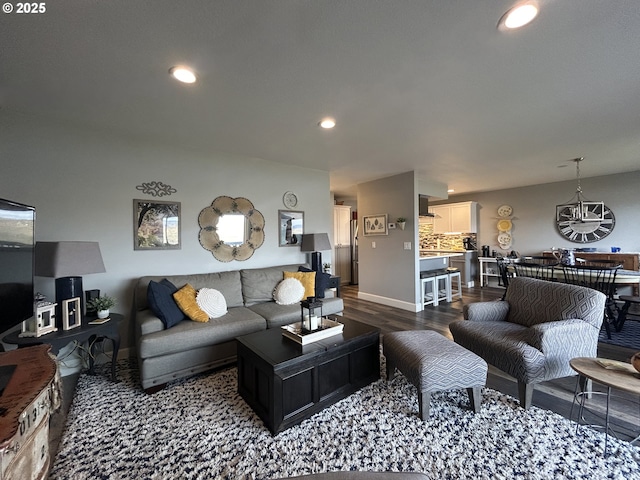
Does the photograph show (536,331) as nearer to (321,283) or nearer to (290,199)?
(321,283)

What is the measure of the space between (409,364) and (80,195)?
3.48m

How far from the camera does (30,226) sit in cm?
161

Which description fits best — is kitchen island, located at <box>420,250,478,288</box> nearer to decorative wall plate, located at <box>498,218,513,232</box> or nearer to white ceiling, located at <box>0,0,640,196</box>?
decorative wall plate, located at <box>498,218,513,232</box>

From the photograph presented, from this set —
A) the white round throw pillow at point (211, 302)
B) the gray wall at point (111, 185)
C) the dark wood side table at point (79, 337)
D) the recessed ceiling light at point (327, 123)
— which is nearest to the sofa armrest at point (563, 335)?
the recessed ceiling light at point (327, 123)

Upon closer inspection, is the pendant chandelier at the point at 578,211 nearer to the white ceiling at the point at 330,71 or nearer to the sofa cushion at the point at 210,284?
the white ceiling at the point at 330,71

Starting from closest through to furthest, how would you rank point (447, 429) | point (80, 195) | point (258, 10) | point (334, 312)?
point (258, 10), point (447, 429), point (80, 195), point (334, 312)

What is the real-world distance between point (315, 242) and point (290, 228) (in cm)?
49

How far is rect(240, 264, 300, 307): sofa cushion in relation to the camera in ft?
10.8

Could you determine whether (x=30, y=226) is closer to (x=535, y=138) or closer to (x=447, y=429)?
(x=447, y=429)

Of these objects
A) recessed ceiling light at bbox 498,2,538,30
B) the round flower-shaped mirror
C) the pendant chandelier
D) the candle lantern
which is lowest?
the candle lantern

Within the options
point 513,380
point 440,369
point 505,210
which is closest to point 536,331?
point 513,380

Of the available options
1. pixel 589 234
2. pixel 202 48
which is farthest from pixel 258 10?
pixel 589 234

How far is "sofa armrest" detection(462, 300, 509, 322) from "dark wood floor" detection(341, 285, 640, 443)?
489 millimetres

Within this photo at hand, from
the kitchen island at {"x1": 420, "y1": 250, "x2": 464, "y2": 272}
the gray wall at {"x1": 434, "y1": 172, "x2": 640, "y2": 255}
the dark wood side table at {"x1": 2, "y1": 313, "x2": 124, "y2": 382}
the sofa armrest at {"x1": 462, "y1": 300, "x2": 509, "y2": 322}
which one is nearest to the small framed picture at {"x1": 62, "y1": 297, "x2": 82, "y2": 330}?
the dark wood side table at {"x1": 2, "y1": 313, "x2": 124, "y2": 382}
